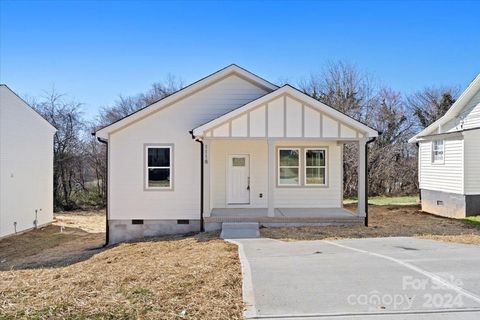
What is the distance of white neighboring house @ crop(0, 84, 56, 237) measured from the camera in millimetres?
16109

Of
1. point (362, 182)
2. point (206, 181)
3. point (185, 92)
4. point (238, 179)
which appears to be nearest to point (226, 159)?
point (238, 179)

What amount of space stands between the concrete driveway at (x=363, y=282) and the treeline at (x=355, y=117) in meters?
19.6

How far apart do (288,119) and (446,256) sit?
6.39m

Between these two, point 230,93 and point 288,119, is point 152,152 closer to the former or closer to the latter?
point 230,93

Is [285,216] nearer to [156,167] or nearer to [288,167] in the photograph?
[288,167]

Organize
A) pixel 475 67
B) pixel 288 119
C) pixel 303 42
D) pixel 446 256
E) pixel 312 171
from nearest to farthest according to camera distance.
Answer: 1. pixel 446 256
2. pixel 288 119
3. pixel 312 171
4. pixel 303 42
5. pixel 475 67

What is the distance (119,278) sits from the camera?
20.7ft

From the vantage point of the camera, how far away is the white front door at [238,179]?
15.1m

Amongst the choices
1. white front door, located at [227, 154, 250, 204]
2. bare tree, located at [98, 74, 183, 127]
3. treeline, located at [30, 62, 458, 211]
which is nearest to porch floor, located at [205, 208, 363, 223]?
white front door, located at [227, 154, 250, 204]

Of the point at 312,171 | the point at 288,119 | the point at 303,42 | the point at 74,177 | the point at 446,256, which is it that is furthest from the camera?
the point at 74,177

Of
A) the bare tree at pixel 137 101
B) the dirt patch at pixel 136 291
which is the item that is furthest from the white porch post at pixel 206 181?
the bare tree at pixel 137 101

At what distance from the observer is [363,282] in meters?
5.91

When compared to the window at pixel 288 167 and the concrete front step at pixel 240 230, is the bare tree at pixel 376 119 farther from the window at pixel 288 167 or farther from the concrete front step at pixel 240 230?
the concrete front step at pixel 240 230

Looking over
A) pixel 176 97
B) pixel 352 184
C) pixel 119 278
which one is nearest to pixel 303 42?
pixel 352 184
